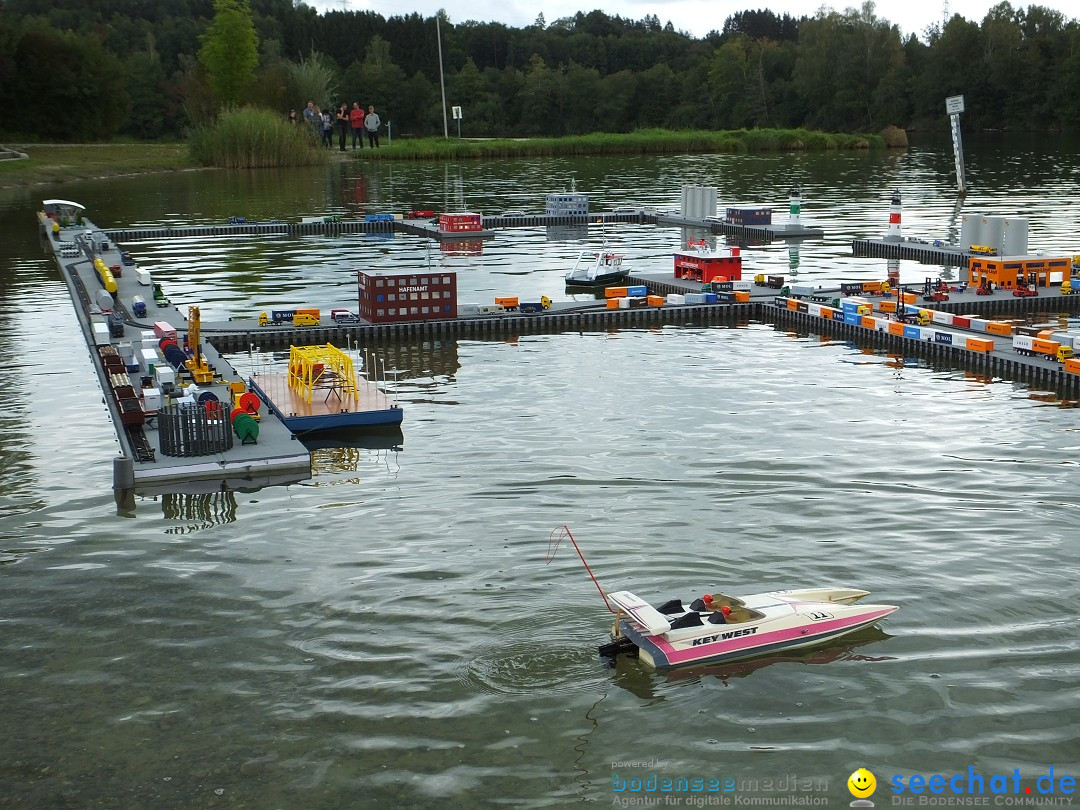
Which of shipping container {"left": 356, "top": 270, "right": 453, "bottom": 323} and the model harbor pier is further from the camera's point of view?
shipping container {"left": 356, "top": 270, "right": 453, "bottom": 323}

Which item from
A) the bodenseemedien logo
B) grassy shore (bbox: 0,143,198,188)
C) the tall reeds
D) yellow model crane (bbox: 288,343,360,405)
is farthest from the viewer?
the tall reeds

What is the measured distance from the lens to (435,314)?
58.7 m

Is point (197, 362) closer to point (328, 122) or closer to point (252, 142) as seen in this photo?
point (252, 142)

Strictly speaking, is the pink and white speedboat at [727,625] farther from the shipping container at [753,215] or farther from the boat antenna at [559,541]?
the shipping container at [753,215]

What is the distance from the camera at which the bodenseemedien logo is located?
66.4 feet

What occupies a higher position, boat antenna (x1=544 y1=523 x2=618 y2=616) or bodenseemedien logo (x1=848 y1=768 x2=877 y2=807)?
boat antenna (x1=544 y1=523 x2=618 y2=616)

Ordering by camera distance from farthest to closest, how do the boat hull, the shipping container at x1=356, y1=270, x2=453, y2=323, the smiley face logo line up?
the boat hull → the shipping container at x1=356, y1=270, x2=453, y2=323 → the smiley face logo

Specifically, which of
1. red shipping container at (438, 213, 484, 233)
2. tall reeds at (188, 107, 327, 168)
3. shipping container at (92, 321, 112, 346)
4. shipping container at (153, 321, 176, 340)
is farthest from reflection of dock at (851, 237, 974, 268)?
tall reeds at (188, 107, 327, 168)

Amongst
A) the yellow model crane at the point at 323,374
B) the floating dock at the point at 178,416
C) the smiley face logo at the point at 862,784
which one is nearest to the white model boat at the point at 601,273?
the floating dock at the point at 178,416

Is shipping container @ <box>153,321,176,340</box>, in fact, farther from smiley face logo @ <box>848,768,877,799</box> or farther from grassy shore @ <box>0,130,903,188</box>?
grassy shore @ <box>0,130,903,188</box>

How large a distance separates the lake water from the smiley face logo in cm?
17

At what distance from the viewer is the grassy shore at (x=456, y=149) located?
158 metres

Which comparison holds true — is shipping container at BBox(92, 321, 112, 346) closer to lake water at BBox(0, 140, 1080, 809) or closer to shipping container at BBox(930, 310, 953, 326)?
lake water at BBox(0, 140, 1080, 809)

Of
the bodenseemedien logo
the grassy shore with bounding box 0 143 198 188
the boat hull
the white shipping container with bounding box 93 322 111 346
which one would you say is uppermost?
the grassy shore with bounding box 0 143 198 188
